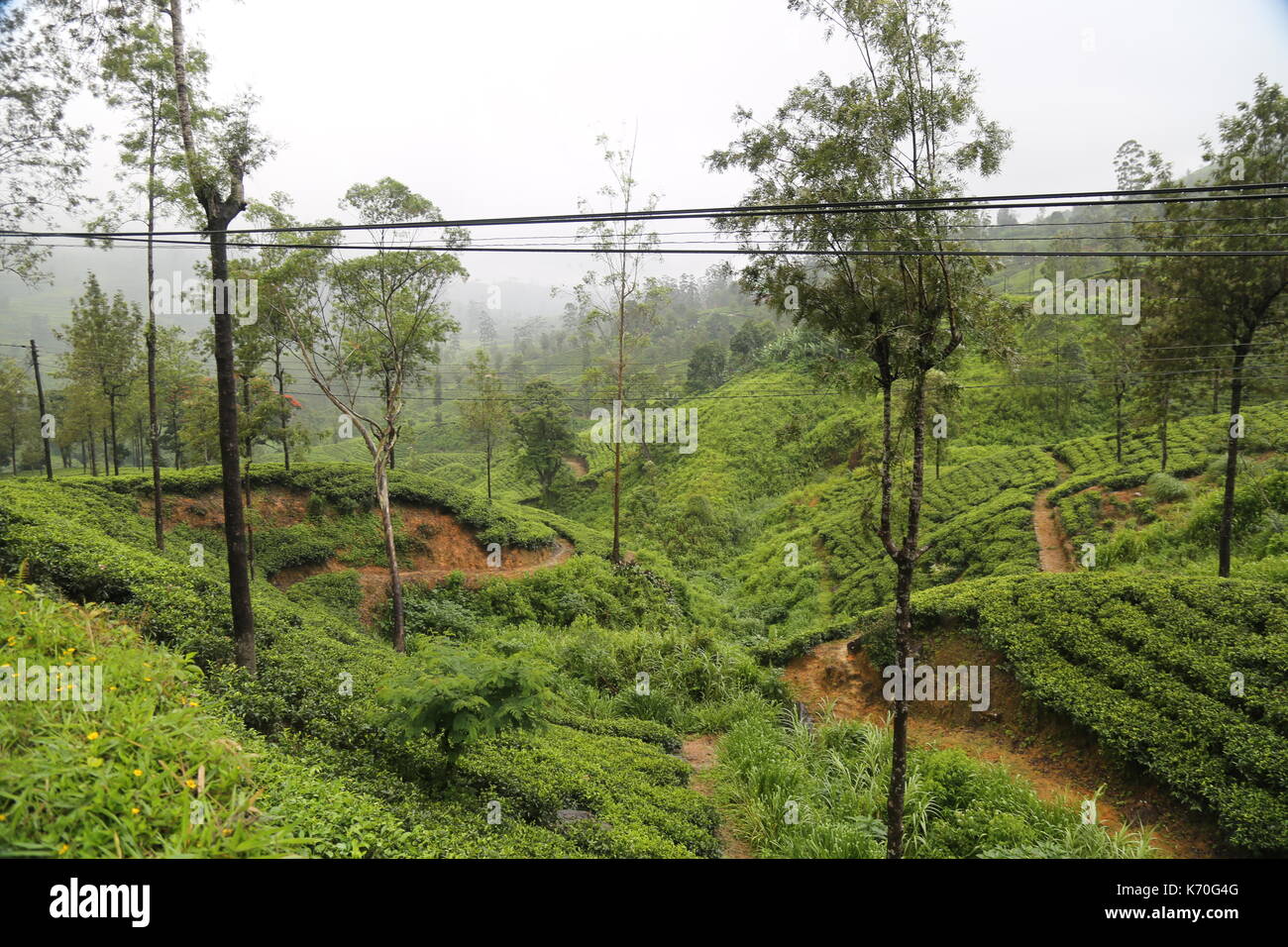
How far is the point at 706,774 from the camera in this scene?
30.5 ft

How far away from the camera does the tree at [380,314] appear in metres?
14.1

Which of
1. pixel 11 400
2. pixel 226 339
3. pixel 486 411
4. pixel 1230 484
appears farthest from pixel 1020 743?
pixel 11 400

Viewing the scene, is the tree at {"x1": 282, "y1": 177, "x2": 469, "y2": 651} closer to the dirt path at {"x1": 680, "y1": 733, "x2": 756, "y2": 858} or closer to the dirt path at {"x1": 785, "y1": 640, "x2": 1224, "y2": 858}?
the dirt path at {"x1": 680, "y1": 733, "x2": 756, "y2": 858}

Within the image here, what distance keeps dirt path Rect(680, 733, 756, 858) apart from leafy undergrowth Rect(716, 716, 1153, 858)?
0.17 metres

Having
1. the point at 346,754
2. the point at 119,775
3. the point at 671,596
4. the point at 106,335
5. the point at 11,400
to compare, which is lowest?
the point at 671,596

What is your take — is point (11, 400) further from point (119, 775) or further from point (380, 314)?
point (119, 775)

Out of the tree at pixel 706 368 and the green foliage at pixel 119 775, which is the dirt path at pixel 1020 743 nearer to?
the green foliage at pixel 119 775

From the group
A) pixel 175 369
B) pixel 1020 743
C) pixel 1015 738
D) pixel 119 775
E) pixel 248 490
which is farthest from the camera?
pixel 175 369

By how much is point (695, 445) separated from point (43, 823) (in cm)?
3435

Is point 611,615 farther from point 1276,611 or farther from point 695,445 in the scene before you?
point 695,445

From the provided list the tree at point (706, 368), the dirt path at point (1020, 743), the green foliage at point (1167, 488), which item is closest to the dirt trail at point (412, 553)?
the dirt path at point (1020, 743)

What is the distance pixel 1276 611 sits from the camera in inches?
352

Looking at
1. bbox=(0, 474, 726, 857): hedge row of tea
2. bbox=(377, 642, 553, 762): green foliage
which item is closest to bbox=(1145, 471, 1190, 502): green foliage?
bbox=(0, 474, 726, 857): hedge row of tea

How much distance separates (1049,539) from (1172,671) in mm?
10747
